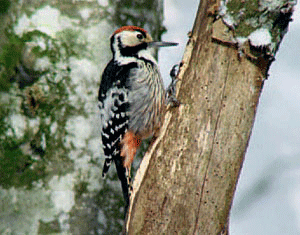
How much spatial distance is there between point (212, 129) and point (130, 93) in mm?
1280

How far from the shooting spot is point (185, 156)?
8.75ft

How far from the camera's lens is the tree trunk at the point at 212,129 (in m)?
2.62

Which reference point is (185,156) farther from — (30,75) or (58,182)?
(30,75)

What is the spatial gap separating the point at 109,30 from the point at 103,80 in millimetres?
322

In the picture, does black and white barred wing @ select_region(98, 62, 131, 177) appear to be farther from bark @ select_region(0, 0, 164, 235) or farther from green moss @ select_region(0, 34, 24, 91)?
green moss @ select_region(0, 34, 24, 91)

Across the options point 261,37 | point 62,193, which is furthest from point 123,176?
point 261,37

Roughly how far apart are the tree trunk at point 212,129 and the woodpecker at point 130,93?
798mm

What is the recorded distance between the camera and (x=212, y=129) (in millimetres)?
2676

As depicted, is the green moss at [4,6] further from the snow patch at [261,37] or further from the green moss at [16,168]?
the snow patch at [261,37]

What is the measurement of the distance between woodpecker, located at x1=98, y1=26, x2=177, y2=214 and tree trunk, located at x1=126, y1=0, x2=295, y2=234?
2.62 feet

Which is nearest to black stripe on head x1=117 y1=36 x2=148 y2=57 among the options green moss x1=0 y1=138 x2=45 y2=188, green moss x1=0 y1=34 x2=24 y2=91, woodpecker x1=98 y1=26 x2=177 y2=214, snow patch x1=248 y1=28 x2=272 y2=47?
woodpecker x1=98 y1=26 x2=177 y2=214

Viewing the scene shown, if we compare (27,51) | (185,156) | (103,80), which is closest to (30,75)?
(27,51)

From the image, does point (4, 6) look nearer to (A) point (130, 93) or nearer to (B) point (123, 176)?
(A) point (130, 93)

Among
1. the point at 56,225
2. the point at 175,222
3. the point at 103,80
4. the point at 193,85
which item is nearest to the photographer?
the point at 175,222
